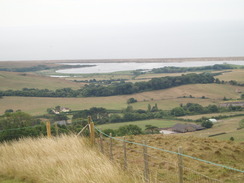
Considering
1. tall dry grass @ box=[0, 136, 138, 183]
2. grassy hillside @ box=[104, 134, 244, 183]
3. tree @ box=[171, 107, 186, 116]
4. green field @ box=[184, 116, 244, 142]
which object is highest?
tall dry grass @ box=[0, 136, 138, 183]

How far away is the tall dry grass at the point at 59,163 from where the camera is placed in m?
7.04

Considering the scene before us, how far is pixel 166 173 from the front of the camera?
333 inches

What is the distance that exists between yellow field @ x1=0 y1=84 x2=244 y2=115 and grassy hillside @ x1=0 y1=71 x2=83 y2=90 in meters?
14.9

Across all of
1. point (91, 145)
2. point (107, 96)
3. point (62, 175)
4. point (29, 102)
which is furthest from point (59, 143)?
point (107, 96)

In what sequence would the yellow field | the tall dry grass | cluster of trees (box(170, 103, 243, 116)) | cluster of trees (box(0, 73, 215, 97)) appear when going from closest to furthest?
the tall dry grass → cluster of trees (box(170, 103, 243, 116)) → the yellow field → cluster of trees (box(0, 73, 215, 97))

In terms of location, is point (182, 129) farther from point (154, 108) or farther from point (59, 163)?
point (59, 163)

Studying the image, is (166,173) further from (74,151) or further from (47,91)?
(47,91)

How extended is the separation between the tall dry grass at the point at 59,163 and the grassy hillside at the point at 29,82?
69.2 metres

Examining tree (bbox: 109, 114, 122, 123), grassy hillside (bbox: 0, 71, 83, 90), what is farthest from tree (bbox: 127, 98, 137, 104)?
grassy hillside (bbox: 0, 71, 83, 90)

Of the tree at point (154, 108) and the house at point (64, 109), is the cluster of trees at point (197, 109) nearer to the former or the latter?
the tree at point (154, 108)

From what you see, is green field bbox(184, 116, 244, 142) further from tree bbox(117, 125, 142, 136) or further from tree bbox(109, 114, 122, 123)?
tree bbox(109, 114, 122, 123)

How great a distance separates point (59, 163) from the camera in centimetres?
844

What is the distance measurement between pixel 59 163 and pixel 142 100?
56281 millimetres

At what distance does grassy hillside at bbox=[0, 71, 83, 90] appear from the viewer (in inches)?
3199
